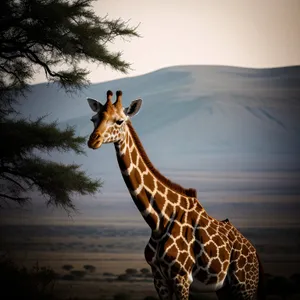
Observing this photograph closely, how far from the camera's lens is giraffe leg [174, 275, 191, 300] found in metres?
2.69

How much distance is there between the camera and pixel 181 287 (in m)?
2.69

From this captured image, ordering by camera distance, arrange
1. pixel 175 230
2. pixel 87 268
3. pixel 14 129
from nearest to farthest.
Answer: pixel 175 230, pixel 14 129, pixel 87 268

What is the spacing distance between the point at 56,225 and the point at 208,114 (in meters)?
1.33

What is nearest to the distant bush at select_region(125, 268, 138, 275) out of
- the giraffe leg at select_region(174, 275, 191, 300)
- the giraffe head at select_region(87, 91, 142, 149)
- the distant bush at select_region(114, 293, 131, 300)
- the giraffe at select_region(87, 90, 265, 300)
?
the distant bush at select_region(114, 293, 131, 300)

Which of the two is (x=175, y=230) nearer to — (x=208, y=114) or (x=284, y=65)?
(x=208, y=114)

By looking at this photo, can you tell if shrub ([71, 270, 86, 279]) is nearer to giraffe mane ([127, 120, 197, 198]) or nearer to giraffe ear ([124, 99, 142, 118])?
giraffe mane ([127, 120, 197, 198])

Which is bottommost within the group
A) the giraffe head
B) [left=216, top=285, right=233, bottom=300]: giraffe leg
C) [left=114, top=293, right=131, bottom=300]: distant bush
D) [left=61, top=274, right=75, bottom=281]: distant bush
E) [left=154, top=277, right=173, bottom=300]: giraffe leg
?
[left=114, top=293, right=131, bottom=300]: distant bush

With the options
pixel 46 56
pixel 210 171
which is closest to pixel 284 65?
pixel 210 171

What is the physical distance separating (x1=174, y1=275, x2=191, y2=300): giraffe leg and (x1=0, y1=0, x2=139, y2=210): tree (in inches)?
51.2

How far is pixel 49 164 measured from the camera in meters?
3.87

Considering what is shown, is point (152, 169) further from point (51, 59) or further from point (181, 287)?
point (51, 59)

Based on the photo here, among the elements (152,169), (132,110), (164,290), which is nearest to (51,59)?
(132,110)

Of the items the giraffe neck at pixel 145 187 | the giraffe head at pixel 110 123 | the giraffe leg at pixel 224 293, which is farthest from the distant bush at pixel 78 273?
the giraffe head at pixel 110 123

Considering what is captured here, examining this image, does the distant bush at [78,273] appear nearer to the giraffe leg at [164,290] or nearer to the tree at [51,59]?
the tree at [51,59]
